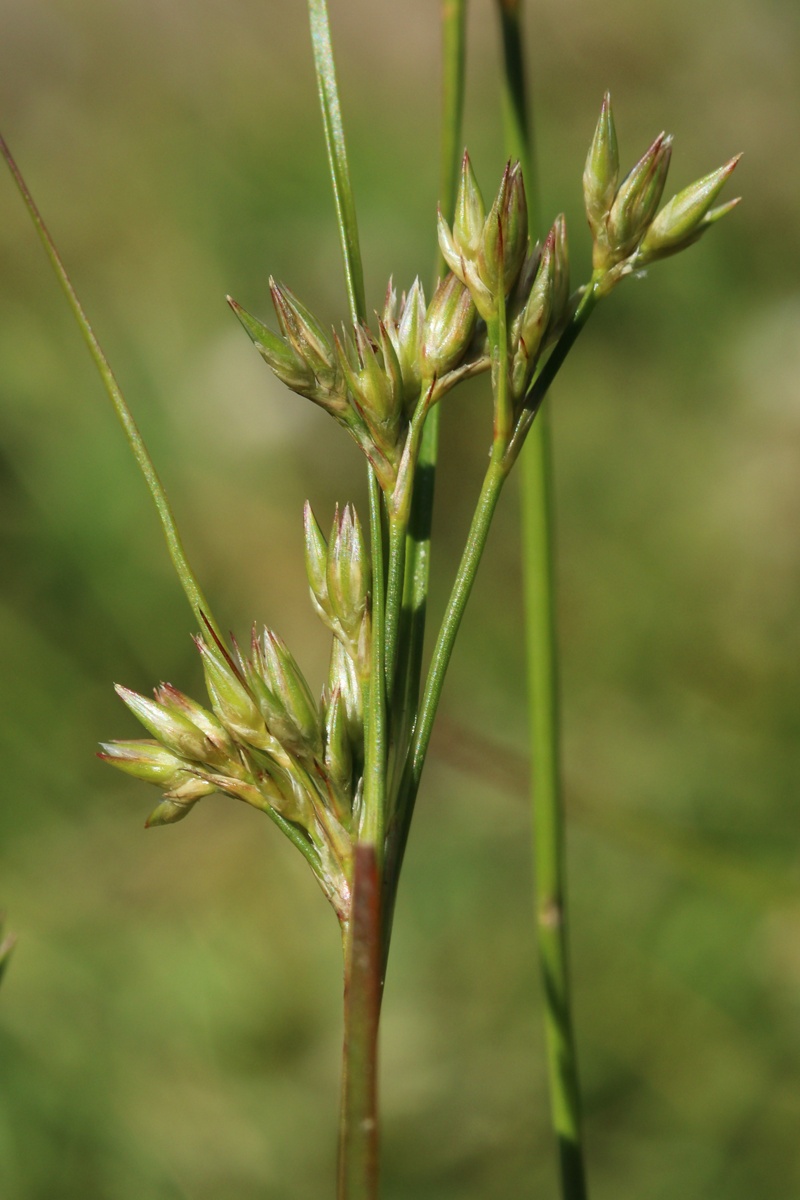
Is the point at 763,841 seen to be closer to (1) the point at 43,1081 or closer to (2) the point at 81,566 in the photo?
(1) the point at 43,1081

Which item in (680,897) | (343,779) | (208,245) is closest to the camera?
(343,779)

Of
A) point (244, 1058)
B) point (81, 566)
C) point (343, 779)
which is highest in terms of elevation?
point (81, 566)

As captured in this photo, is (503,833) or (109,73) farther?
(109,73)

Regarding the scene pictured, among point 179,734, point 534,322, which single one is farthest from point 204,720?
point 534,322

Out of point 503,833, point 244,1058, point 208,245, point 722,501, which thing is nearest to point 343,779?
point 244,1058

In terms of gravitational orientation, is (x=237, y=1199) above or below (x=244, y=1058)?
below

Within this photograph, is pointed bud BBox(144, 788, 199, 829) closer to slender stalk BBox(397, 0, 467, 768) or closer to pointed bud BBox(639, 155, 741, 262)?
slender stalk BBox(397, 0, 467, 768)

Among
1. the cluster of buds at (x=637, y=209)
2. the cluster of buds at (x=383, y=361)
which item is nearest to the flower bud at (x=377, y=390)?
the cluster of buds at (x=383, y=361)

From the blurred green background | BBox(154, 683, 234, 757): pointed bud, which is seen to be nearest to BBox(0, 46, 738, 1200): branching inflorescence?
BBox(154, 683, 234, 757): pointed bud
